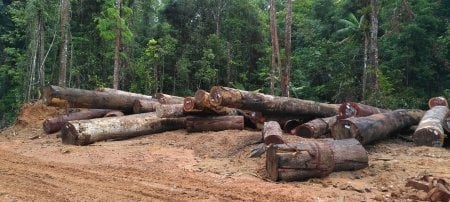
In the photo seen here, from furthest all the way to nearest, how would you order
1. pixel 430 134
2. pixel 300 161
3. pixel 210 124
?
pixel 210 124
pixel 430 134
pixel 300 161

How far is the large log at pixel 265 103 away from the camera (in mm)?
9914

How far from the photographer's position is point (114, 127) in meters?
11.9

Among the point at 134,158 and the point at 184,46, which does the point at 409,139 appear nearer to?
the point at 134,158

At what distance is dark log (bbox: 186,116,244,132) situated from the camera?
39.9ft

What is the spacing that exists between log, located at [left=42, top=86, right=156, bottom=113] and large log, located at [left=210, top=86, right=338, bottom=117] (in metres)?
4.84

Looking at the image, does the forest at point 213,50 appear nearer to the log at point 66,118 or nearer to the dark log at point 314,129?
the log at point 66,118

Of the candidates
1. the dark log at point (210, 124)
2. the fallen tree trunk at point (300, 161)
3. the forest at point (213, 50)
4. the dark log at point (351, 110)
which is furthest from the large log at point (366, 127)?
the forest at point (213, 50)

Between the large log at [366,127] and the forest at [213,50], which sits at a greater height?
the forest at [213,50]

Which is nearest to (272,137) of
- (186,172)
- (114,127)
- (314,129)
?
(186,172)

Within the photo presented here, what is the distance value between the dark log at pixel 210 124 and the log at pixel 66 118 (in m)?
3.87

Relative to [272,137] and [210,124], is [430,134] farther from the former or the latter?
[210,124]

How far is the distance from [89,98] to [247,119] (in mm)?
4740

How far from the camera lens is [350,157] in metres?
7.86

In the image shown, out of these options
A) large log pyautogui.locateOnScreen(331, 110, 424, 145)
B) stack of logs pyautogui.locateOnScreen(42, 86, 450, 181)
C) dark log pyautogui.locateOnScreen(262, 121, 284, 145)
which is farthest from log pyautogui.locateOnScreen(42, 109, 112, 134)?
large log pyautogui.locateOnScreen(331, 110, 424, 145)
